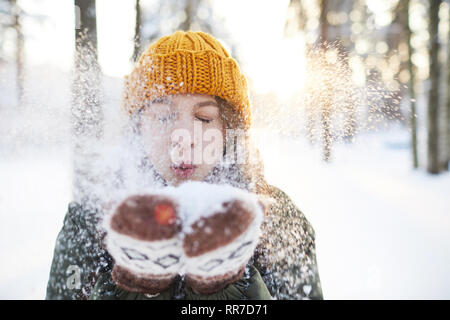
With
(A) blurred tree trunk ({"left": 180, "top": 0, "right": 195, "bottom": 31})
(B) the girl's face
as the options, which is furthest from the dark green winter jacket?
(A) blurred tree trunk ({"left": 180, "top": 0, "right": 195, "bottom": 31})

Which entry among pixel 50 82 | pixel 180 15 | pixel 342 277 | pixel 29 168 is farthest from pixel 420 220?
pixel 180 15

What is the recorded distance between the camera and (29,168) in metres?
2.80

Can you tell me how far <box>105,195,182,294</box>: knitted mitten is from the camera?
1.58 ft

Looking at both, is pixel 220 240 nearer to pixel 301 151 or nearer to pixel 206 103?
pixel 206 103

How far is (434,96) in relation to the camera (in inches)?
203

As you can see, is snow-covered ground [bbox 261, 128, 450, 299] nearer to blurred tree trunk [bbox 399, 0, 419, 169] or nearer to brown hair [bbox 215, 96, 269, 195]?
brown hair [bbox 215, 96, 269, 195]

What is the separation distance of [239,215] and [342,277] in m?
1.67

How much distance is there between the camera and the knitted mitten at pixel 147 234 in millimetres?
480

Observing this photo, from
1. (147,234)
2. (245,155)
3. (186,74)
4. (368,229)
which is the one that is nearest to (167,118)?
(186,74)

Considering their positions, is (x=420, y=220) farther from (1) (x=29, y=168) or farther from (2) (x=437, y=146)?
(1) (x=29, y=168)

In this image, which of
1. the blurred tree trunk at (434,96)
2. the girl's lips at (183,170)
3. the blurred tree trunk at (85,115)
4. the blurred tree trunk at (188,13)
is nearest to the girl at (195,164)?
the girl's lips at (183,170)

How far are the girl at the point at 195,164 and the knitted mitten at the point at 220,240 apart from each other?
169mm

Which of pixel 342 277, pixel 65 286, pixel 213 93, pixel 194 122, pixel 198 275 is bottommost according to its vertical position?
pixel 342 277

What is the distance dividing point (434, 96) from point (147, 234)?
6609 millimetres
